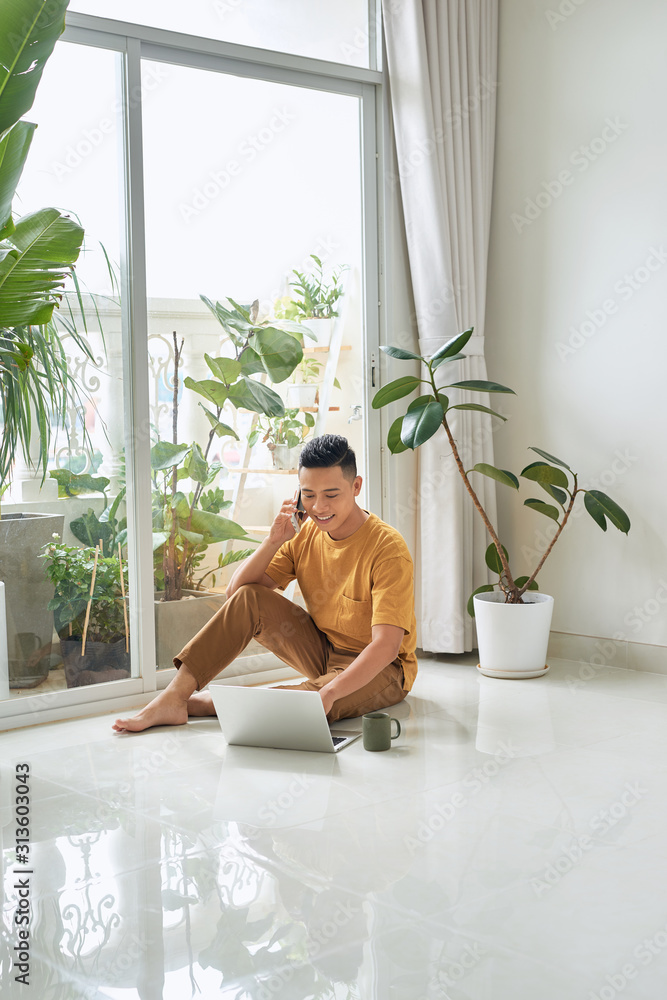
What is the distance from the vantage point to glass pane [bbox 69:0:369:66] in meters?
3.25

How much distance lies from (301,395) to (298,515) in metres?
0.73

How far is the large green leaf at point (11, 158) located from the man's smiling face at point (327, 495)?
1067 mm

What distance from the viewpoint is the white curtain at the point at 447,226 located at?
3.73 metres

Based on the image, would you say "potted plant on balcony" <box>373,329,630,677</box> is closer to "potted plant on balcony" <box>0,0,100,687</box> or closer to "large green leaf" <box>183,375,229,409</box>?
"large green leaf" <box>183,375,229,409</box>

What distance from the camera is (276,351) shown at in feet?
11.9

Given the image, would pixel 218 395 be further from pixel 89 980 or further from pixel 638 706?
pixel 89 980

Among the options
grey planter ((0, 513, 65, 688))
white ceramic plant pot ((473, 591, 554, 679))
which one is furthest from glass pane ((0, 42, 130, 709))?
white ceramic plant pot ((473, 591, 554, 679))

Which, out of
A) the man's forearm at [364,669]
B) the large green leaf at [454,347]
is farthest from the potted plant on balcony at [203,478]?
the man's forearm at [364,669]

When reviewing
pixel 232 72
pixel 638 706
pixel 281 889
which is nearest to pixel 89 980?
pixel 281 889

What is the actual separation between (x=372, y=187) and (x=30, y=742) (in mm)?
2377

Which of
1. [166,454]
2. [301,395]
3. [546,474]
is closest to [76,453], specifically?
[166,454]

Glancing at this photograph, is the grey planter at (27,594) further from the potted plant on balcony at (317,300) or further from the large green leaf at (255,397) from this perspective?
the potted plant on balcony at (317,300)

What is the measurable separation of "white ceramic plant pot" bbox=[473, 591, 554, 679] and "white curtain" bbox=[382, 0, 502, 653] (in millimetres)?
236

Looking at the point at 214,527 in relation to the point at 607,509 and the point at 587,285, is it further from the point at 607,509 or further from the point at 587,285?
the point at 587,285
